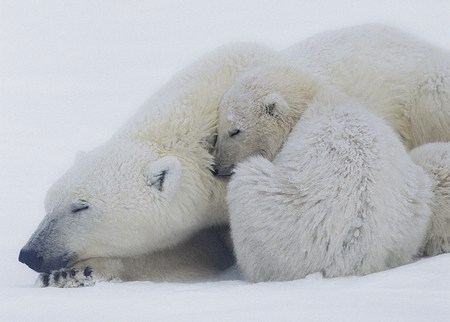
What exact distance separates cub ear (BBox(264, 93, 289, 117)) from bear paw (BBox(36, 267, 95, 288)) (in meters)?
1.47

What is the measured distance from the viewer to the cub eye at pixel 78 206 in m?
4.87

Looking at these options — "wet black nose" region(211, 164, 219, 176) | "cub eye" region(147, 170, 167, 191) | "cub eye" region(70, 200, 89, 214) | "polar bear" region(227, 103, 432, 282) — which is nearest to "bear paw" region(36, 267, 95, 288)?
"cub eye" region(70, 200, 89, 214)

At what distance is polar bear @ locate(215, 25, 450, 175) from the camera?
5023 millimetres

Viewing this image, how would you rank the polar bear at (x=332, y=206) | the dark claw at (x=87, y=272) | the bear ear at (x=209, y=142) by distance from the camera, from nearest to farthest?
the polar bear at (x=332, y=206), the dark claw at (x=87, y=272), the bear ear at (x=209, y=142)

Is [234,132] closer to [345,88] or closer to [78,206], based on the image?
[345,88]

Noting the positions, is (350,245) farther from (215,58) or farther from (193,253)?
(215,58)

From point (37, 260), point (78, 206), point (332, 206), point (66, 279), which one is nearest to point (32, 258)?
point (37, 260)

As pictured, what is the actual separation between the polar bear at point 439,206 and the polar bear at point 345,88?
63 cm

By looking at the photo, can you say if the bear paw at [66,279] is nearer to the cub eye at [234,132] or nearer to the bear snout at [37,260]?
the bear snout at [37,260]

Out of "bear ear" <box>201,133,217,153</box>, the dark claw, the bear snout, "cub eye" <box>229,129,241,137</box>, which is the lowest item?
the dark claw

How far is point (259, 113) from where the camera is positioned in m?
5.03

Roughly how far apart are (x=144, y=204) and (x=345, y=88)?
156 cm

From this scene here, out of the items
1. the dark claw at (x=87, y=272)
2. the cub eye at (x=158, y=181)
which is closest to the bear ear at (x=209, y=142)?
the cub eye at (x=158, y=181)

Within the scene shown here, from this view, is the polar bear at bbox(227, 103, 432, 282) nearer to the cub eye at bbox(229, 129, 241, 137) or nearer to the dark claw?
the cub eye at bbox(229, 129, 241, 137)
